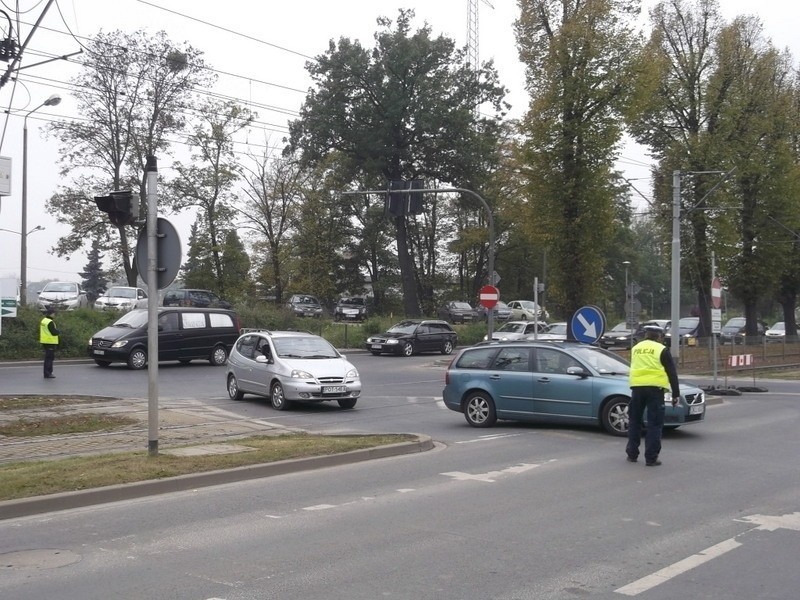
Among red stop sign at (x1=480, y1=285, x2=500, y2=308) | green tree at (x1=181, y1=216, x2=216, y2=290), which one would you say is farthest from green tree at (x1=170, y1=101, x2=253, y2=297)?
red stop sign at (x1=480, y1=285, x2=500, y2=308)

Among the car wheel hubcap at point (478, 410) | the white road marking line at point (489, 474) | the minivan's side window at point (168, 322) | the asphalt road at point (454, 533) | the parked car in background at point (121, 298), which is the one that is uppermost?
the parked car in background at point (121, 298)

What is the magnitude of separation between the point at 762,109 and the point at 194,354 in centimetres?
3066

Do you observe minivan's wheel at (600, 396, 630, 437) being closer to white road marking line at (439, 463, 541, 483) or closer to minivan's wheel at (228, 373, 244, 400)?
white road marking line at (439, 463, 541, 483)

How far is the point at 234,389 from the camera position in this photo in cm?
2044

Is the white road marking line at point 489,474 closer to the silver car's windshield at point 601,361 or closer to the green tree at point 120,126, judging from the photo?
the silver car's windshield at point 601,361

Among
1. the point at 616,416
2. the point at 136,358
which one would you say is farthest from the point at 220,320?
the point at 616,416

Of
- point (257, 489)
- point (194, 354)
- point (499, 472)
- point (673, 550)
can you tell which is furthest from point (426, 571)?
point (194, 354)

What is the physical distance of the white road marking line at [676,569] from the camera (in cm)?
612

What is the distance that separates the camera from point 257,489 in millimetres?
9898

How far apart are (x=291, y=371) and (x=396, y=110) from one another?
104 feet

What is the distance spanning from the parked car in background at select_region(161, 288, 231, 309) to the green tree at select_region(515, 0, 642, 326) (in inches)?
794

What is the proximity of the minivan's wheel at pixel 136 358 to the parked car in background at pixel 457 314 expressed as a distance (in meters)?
37.2

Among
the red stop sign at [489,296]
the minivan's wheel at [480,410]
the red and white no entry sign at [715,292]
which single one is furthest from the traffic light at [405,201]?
the minivan's wheel at [480,410]

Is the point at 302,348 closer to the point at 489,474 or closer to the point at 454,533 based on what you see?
the point at 489,474
